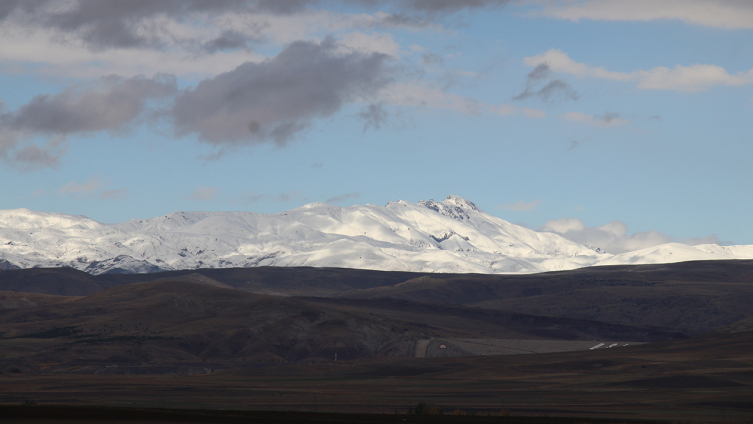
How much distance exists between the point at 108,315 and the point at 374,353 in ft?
205

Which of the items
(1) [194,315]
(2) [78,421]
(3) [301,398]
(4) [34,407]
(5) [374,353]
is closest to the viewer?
(2) [78,421]

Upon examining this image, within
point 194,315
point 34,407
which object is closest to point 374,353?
point 194,315

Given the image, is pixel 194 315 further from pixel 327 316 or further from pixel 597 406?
pixel 597 406

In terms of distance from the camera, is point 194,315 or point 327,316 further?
point 194,315

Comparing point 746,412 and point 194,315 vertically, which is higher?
point 194,315

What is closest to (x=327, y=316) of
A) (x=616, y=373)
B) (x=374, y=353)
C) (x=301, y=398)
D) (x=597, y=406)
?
(x=374, y=353)

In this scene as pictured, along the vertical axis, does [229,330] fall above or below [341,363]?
above

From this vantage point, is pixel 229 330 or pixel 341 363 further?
→ pixel 229 330

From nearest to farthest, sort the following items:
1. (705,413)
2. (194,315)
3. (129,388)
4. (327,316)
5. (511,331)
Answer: (705,413), (129,388), (327,316), (194,315), (511,331)

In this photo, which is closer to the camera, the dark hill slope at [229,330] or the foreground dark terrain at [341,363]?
the foreground dark terrain at [341,363]

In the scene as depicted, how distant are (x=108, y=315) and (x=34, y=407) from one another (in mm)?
127193

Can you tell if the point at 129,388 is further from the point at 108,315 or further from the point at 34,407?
the point at 108,315

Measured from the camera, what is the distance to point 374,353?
467 ft

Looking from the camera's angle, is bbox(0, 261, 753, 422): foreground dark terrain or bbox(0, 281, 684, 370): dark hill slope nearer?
bbox(0, 261, 753, 422): foreground dark terrain
